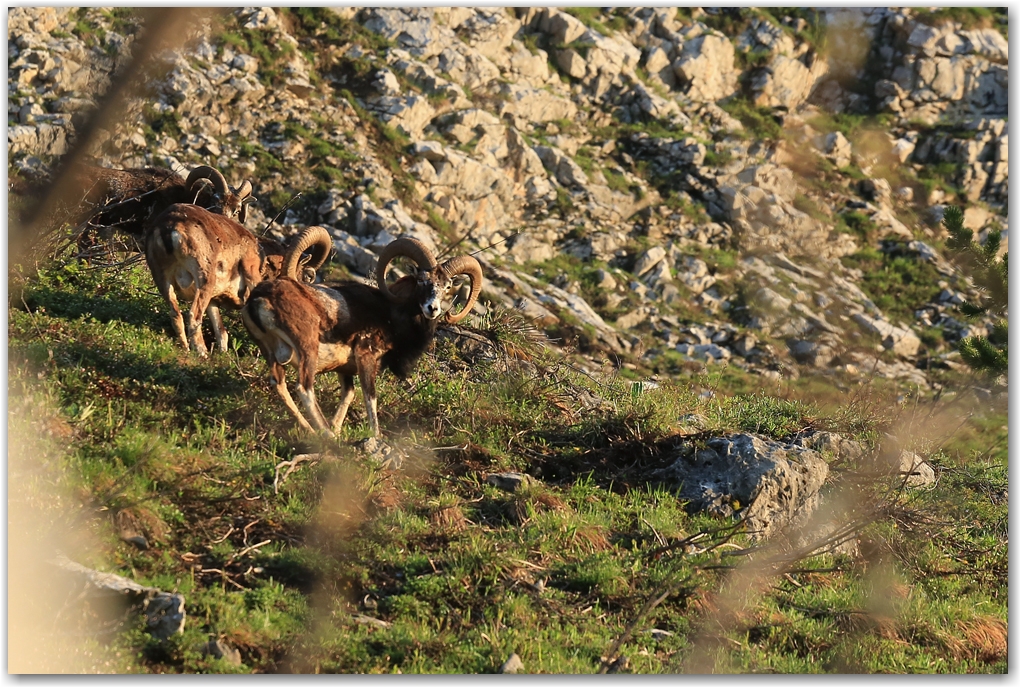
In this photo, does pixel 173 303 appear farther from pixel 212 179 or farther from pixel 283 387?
pixel 212 179

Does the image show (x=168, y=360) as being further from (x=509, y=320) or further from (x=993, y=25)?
(x=993, y=25)

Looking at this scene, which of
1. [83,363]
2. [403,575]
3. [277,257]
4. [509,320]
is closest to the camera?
[403,575]

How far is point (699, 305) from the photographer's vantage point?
2427 cm

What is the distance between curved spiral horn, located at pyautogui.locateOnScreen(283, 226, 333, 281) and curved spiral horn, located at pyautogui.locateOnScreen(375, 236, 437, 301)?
746 millimetres

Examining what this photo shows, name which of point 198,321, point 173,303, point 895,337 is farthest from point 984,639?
point 895,337

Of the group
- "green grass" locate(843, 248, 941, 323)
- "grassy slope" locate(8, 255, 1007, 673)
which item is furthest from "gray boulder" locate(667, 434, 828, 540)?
"green grass" locate(843, 248, 941, 323)

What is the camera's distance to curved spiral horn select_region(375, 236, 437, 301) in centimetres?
1029

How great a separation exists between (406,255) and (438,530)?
2.96 m

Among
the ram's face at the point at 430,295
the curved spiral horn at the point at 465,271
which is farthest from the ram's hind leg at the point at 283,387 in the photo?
the curved spiral horn at the point at 465,271

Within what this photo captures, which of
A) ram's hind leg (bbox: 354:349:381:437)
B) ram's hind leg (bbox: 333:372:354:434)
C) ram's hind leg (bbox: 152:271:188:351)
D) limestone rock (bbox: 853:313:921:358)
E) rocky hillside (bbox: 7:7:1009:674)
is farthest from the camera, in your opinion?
limestone rock (bbox: 853:313:921:358)

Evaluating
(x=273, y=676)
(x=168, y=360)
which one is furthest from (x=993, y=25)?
(x=273, y=676)

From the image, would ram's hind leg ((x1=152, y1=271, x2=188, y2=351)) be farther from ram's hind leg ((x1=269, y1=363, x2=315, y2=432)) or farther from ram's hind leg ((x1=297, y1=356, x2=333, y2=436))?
ram's hind leg ((x1=297, y1=356, x2=333, y2=436))

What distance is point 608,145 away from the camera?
27.4 meters

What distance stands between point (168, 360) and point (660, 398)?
5.54 m
